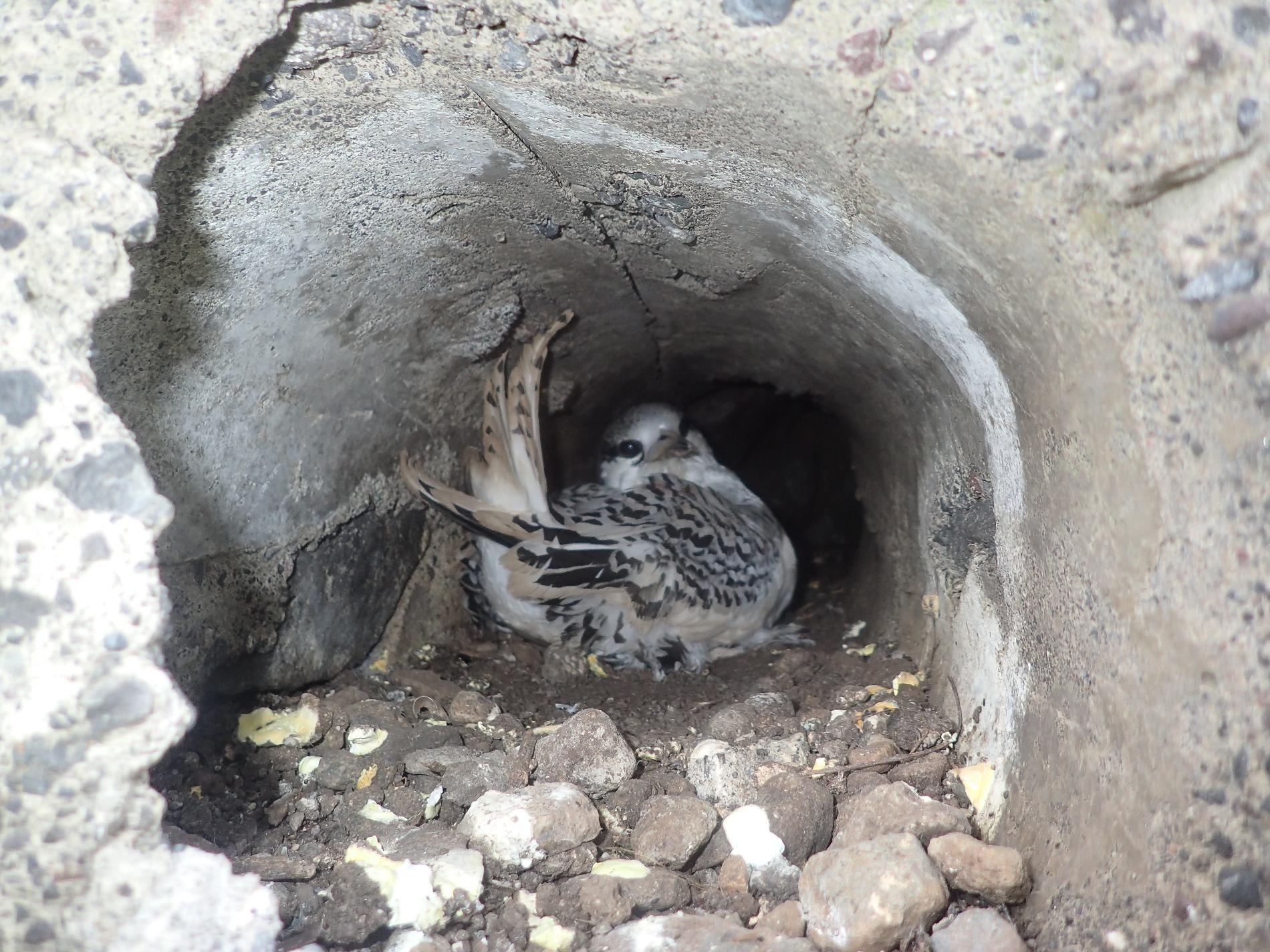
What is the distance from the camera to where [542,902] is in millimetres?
1525

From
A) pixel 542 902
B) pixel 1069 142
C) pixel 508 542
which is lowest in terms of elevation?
pixel 542 902

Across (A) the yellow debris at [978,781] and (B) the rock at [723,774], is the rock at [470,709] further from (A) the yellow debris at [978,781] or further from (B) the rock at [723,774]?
(A) the yellow debris at [978,781]

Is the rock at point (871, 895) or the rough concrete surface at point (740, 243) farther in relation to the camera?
the rock at point (871, 895)

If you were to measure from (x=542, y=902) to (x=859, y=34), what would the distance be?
1.42 metres

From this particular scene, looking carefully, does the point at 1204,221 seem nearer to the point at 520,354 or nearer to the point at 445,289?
the point at 445,289

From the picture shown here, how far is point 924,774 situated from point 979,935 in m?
0.50

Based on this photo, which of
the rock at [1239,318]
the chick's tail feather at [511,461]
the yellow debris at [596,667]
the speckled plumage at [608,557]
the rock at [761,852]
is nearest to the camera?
the rock at [1239,318]

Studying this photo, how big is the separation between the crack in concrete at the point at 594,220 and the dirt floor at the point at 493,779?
1.22 m

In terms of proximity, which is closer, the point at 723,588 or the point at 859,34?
the point at 859,34

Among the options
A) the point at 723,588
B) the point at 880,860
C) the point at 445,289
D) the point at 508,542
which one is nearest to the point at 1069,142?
the point at 880,860

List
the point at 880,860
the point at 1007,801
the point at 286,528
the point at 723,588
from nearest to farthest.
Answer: the point at 880,860
the point at 1007,801
the point at 286,528
the point at 723,588

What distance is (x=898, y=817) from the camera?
5.22 ft

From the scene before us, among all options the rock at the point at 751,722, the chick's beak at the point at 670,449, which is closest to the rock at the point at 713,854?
the rock at the point at 751,722

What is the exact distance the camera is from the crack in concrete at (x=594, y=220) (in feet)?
5.64
